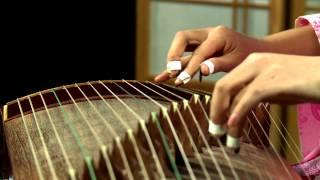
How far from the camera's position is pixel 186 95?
115cm

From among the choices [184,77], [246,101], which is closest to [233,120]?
[246,101]

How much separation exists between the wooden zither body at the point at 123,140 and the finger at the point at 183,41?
8 centimetres

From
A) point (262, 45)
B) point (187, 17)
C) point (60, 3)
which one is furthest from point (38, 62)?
point (262, 45)

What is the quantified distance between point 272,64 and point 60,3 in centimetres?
281

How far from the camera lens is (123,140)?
2.72ft

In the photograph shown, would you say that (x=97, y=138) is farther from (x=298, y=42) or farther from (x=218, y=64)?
(x=298, y=42)

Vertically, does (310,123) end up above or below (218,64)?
below

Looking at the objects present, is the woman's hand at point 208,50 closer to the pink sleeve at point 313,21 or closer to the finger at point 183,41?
the finger at point 183,41

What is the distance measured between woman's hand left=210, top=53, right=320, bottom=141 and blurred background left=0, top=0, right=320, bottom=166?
8.64ft

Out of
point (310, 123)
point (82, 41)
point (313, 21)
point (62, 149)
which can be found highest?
point (313, 21)

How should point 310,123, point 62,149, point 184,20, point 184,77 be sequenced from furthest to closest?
point 184,20 → point 310,123 → point 184,77 → point 62,149

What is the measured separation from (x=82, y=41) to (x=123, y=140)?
2.74m

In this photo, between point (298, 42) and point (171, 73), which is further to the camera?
point (298, 42)

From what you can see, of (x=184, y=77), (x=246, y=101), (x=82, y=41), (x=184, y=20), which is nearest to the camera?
(x=246, y=101)
